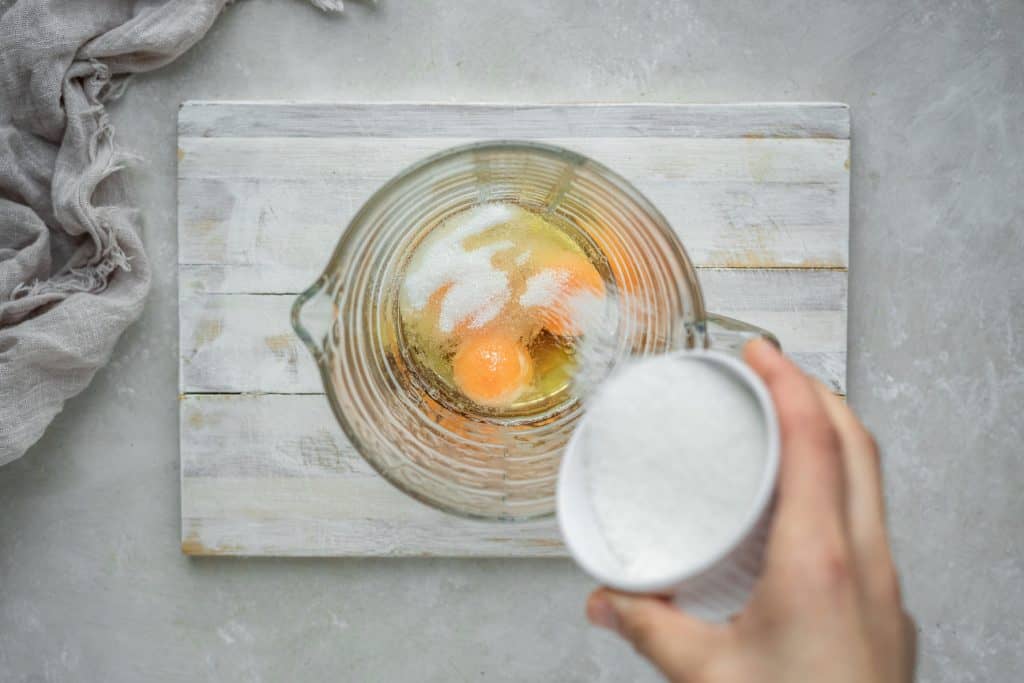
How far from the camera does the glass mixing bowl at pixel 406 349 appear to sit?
18.3 inches

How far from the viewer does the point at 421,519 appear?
2.26 feet

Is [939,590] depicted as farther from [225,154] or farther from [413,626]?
[225,154]

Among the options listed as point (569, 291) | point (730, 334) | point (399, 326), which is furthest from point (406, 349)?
point (730, 334)

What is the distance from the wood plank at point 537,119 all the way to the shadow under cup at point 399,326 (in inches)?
5.4

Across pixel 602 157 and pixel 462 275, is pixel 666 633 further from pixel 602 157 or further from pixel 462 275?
pixel 602 157

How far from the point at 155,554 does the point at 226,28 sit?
1.63ft

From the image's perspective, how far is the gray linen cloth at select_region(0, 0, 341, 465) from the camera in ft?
2.22

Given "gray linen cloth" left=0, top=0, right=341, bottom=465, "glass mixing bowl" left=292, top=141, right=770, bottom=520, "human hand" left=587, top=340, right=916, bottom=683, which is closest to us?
"human hand" left=587, top=340, right=916, bottom=683

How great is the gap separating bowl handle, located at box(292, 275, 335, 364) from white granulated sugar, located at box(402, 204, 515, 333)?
10cm

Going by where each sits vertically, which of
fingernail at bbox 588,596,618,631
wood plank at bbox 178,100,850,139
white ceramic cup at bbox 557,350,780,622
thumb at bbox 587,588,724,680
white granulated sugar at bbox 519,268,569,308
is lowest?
fingernail at bbox 588,596,618,631

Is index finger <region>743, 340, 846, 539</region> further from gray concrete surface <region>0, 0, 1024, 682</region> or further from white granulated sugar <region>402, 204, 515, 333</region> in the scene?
gray concrete surface <region>0, 0, 1024, 682</region>

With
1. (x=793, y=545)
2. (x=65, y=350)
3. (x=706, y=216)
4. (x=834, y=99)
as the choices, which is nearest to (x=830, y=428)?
(x=793, y=545)

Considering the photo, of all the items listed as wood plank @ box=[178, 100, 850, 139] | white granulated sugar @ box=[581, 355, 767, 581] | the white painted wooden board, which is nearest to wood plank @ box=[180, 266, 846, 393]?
the white painted wooden board

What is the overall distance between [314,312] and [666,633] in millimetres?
282
